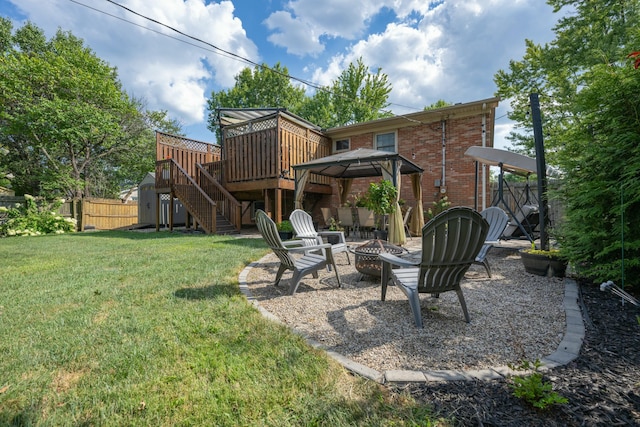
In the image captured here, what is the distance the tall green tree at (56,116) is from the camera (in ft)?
39.4

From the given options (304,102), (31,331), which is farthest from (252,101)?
(31,331)

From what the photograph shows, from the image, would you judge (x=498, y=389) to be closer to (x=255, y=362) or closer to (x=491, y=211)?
(x=255, y=362)

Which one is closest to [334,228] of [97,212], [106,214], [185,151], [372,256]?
[372,256]

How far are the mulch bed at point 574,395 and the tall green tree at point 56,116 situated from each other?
1690cm

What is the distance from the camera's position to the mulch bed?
1240 millimetres

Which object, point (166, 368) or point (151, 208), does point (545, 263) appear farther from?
point (151, 208)

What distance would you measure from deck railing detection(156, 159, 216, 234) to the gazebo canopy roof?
352 cm

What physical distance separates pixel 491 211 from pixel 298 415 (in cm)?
474

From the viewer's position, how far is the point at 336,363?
172 centimetres

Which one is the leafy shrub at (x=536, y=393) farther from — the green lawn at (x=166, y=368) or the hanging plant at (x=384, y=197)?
the hanging plant at (x=384, y=197)

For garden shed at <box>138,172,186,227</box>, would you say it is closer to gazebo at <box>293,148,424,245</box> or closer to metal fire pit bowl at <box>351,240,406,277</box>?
gazebo at <box>293,148,424,245</box>

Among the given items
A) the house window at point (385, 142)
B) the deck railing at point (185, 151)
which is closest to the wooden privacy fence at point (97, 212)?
the deck railing at point (185, 151)

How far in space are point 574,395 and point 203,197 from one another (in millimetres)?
9810

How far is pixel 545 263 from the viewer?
150 inches
